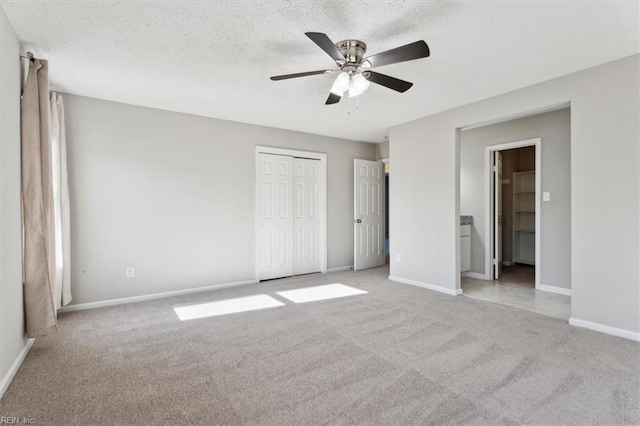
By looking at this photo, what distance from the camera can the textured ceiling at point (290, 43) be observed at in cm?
207

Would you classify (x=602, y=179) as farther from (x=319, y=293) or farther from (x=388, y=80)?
(x=319, y=293)

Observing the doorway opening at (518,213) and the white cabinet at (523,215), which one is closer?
the doorway opening at (518,213)

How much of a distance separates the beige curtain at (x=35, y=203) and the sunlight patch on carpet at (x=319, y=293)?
7.85ft

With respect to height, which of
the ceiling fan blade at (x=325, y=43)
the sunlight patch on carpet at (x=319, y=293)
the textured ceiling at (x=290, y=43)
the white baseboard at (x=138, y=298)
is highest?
the textured ceiling at (x=290, y=43)

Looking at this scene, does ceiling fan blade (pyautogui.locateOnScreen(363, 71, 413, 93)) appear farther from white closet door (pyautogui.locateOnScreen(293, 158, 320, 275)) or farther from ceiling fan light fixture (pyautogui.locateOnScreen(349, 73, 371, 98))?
white closet door (pyautogui.locateOnScreen(293, 158, 320, 275))

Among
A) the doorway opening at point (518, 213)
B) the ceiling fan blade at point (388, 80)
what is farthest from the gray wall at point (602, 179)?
the ceiling fan blade at point (388, 80)

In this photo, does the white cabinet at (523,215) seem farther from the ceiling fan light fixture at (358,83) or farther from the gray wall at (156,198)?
the ceiling fan light fixture at (358,83)

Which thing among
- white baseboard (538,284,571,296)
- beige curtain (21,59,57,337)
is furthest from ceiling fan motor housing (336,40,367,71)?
white baseboard (538,284,571,296)

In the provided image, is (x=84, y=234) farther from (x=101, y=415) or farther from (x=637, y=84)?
(x=637, y=84)

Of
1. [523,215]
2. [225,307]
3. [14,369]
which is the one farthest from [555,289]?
[14,369]

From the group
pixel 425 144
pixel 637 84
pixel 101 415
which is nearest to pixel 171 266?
pixel 101 415

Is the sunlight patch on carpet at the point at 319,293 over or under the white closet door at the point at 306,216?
under

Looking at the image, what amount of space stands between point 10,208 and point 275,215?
3235 mm

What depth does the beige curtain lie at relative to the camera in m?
2.44
